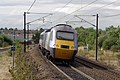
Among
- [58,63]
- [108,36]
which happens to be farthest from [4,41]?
[58,63]

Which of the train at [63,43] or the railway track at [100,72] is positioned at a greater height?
the train at [63,43]

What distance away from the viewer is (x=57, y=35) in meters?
30.6

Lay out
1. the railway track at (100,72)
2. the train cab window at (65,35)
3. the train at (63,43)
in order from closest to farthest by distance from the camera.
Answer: the railway track at (100,72)
the train at (63,43)
the train cab window at (65,35)

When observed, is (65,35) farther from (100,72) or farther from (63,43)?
(100,72)

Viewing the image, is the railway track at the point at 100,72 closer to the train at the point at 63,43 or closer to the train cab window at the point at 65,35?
the train at the point at 63,43


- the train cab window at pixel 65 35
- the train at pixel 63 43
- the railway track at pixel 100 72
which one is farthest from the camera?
the train cab window at pixel 65 35

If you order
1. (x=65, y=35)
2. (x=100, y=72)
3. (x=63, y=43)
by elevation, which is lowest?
(x=100, y=72)

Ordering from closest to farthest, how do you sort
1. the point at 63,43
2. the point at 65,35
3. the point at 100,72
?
1. the point at 100,72
2. the point at 63,43
3. the point at 65,35

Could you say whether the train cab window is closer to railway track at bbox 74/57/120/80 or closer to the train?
the train

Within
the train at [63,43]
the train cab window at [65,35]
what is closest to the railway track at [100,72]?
the train at [63,43]

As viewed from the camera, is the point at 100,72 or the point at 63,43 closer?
the point at 100,72

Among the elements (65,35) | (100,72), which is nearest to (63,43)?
(65,35)

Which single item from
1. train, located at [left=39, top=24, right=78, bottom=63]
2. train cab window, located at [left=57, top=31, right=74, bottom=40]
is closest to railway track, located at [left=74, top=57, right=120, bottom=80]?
train, located at [left=39, top=24, right=78, bottom=63]

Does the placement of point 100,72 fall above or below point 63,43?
below
